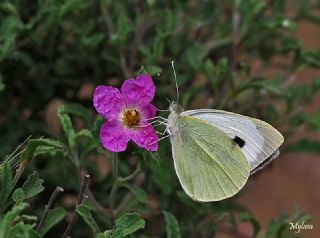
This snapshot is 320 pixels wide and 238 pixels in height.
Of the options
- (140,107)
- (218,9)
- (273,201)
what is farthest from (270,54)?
(273,201)

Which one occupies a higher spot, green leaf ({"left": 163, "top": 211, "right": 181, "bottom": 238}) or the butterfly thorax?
the butterfly thorax

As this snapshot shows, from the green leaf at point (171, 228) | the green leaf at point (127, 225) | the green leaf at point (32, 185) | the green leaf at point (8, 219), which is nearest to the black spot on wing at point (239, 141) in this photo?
the green leaf at point (171, 228)

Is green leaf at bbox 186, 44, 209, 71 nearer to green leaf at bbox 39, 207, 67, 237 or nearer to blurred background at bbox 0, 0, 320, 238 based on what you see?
blurred background at bbox 0, 0, 320, 238

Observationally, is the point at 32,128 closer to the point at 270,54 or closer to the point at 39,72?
the point at 39,72

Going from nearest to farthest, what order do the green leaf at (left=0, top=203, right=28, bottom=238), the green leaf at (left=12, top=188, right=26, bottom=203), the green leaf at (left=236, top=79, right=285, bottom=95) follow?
the green leaf at (left=0, top=203, right=28, bottom=238) < the green leaf at (left=12, top=188, right=26, bottom=203) < the green leaf at (left=236, top=79, right=285, bottom=95)

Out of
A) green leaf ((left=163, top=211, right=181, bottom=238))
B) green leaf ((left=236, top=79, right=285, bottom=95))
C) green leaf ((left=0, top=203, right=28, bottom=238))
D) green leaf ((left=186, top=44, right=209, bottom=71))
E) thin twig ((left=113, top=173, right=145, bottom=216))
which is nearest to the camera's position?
green leaf ((left=0, top=203, right=28, bottom=238))

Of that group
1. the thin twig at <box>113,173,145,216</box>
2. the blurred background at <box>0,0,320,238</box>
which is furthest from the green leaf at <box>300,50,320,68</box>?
the thin twig at <box>113,173,145,216</box>

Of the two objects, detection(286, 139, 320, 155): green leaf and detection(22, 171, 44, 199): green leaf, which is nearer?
detection(22, 171, 44, 199): green leaf

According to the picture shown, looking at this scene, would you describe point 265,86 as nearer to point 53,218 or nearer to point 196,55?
point 196,55
